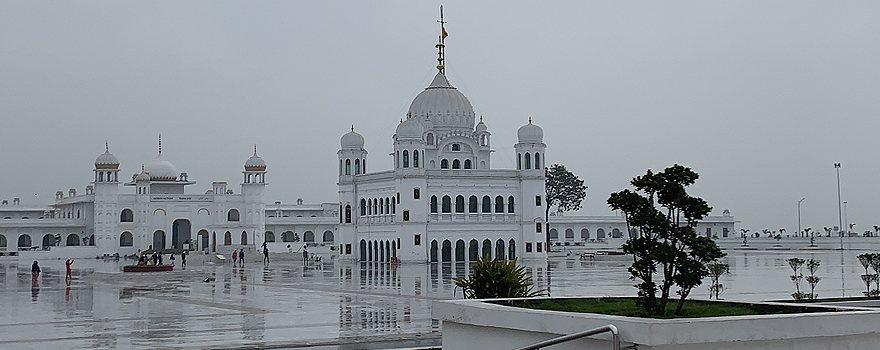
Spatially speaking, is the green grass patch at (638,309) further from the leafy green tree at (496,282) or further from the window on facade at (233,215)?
the window on facade at (233,215)

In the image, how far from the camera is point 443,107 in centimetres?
6381

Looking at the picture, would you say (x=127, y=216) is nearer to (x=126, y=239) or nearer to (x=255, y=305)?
(x=126, y=239)

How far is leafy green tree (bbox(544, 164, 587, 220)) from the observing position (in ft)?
276

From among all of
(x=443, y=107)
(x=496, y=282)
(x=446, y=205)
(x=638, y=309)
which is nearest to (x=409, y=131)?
(x=446, y=205)

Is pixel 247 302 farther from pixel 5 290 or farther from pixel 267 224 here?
pixel 267 224

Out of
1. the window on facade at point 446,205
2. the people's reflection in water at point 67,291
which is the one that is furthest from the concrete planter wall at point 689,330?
the window on facade at point 446,205

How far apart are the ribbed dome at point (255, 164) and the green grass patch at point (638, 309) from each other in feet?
234

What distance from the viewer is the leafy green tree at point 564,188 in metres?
84.1

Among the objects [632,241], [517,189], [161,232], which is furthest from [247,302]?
[161,232]

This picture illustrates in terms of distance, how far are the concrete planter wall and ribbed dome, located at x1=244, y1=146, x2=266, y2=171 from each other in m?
72.4

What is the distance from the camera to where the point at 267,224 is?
86250 millimetres

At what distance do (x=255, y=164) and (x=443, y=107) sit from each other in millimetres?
22396

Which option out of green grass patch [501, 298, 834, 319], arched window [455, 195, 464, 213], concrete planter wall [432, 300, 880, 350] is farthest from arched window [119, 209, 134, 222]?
concrete planter wall [432, 300, 880, 350]

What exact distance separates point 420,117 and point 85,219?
1346 inches
